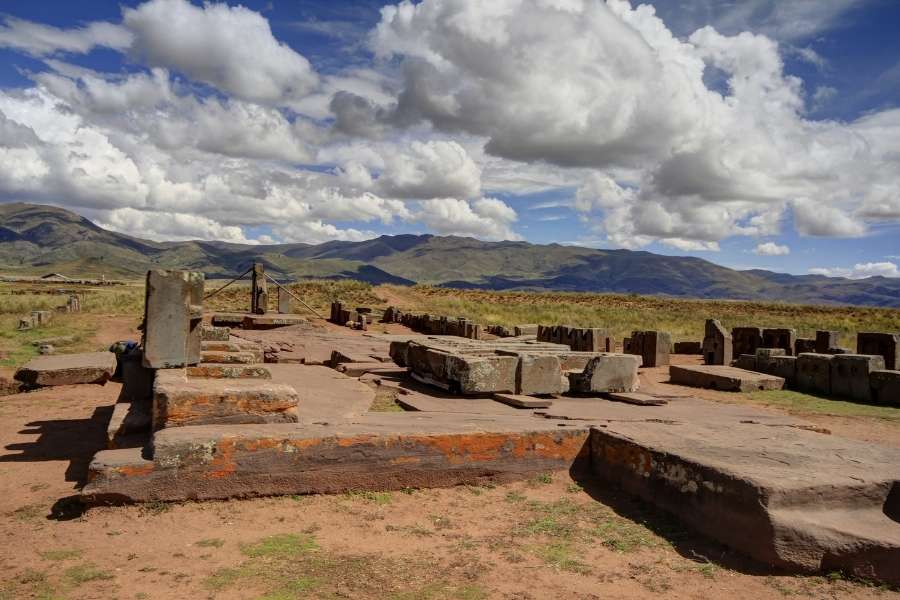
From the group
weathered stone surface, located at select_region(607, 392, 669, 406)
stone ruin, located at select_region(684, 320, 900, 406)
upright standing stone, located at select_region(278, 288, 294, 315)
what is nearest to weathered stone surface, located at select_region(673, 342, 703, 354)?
stone ruin, located at select_region(684, 320, 900, 406)

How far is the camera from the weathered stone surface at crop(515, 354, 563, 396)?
9422mm

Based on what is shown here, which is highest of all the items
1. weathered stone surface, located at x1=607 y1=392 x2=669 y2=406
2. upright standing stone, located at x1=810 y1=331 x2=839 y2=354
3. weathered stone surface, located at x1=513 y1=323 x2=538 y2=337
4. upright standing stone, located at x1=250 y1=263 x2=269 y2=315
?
upright standing stone, located at x1=250 y1=263 x2=269 y2=315

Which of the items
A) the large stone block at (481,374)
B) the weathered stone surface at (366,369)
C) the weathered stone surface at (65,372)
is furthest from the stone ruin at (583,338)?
the weathered stone surface at (65,372)

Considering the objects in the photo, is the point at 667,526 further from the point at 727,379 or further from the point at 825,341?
the point at 825,341

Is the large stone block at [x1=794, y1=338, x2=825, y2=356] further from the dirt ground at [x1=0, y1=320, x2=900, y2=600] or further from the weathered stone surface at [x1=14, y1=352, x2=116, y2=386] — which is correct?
the weathered stone surface at [x1=14, y1=352, x2=116, y2=386]

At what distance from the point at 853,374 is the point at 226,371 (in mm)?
12276

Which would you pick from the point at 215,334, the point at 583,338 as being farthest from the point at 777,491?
the point at 583,338

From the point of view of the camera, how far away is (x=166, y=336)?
7.46m

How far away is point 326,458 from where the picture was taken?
18.1 feet

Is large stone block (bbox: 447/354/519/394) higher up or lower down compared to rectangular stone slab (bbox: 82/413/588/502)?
higher up

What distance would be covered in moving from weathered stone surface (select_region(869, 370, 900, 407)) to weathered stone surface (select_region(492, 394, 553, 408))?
7.63 metres

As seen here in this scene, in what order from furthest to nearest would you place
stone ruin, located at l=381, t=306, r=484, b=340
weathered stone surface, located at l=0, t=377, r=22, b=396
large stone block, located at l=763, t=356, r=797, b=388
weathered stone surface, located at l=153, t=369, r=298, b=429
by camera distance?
1. stone ruin, located at l=381, t=306, r=484, b=340
2. large stone block, located at l=763, t=356, r=797, b=388
3. weathered stone surface, located at l=0, t=377, r=22, b=396
4. weathered stone surface, located at l=153, t=369, r=298, b=429

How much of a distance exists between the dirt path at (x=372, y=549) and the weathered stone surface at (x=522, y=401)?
2.47 m

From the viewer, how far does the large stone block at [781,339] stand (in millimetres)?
17812
